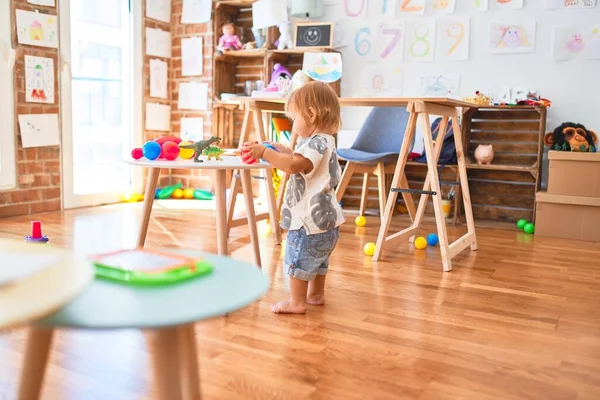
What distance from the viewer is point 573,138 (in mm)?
3432

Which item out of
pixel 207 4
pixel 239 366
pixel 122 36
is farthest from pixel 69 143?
pixel 239 366

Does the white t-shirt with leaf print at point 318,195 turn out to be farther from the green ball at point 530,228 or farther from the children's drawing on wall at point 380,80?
the children's drawing on wall at point 380,80

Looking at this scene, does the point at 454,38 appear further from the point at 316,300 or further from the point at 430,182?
the point at 316,300

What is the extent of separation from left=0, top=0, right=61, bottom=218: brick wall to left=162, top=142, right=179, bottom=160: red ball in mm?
1922

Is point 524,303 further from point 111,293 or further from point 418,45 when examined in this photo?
point 418,45

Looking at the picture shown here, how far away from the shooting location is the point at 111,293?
0.75 meters

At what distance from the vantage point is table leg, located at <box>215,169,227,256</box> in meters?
1.87

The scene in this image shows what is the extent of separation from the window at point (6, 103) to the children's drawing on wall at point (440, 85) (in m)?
2.60

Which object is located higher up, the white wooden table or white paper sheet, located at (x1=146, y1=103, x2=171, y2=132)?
white paper sheet, located at (x1=146, y1=103, x2=171, y2=132)

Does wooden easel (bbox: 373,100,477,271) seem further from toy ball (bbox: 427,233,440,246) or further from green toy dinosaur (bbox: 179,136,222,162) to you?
green toy dinosaur (bbox: 179,136,222,162)

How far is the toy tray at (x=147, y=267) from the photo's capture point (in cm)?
80

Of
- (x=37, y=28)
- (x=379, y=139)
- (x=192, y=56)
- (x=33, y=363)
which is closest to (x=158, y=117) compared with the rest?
(x=192, y=56)

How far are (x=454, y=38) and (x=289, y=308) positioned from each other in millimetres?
2736

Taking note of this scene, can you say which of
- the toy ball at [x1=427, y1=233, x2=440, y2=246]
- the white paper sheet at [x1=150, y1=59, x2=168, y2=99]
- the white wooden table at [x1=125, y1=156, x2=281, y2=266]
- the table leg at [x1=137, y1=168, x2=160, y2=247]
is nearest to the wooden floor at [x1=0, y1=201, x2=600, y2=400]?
the white wooden table at [x1=125, y1=156, x2=281, y2=266]
